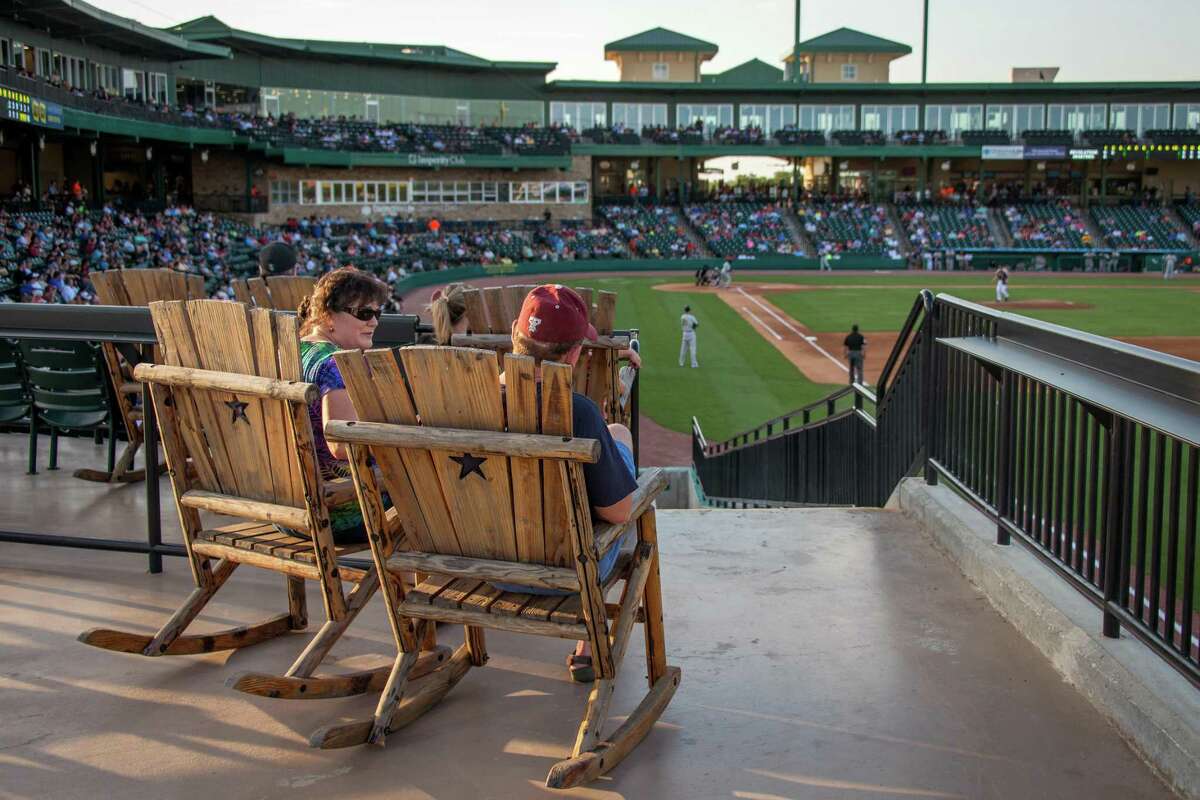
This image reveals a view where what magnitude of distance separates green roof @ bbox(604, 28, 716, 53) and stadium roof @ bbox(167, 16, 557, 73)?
11.1 m

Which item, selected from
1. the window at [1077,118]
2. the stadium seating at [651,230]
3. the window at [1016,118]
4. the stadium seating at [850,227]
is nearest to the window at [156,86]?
the stadium seating at [651,230]

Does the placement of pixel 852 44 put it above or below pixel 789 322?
above

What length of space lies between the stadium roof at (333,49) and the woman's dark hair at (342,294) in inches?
2316

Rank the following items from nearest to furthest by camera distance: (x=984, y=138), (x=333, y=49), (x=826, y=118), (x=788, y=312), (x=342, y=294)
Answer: (x=342, y=294) → (x=788, y=312) → (x=333, y=49) → (x=984, y=138) → (x=826, y=118)

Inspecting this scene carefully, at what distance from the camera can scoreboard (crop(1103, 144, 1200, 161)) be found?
2734 inches

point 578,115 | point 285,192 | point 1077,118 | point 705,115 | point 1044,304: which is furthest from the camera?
point 705,115

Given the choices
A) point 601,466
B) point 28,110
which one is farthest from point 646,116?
point 601,466

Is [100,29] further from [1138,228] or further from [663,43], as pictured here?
[1138,228]

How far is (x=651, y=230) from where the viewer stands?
213 feet

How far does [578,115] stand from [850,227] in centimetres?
2066

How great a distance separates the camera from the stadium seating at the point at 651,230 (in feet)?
204

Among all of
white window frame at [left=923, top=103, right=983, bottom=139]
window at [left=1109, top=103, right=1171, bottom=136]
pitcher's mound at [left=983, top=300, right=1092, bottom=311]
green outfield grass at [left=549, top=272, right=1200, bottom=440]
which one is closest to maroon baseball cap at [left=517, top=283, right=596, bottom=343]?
green outfield grass at [left=549, top=272, right=1200, bottom=440]

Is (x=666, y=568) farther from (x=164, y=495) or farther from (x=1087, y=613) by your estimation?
(x=164, y=495)

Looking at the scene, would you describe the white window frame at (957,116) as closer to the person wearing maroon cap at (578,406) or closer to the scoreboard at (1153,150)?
the scoreboard at (1153,150)
